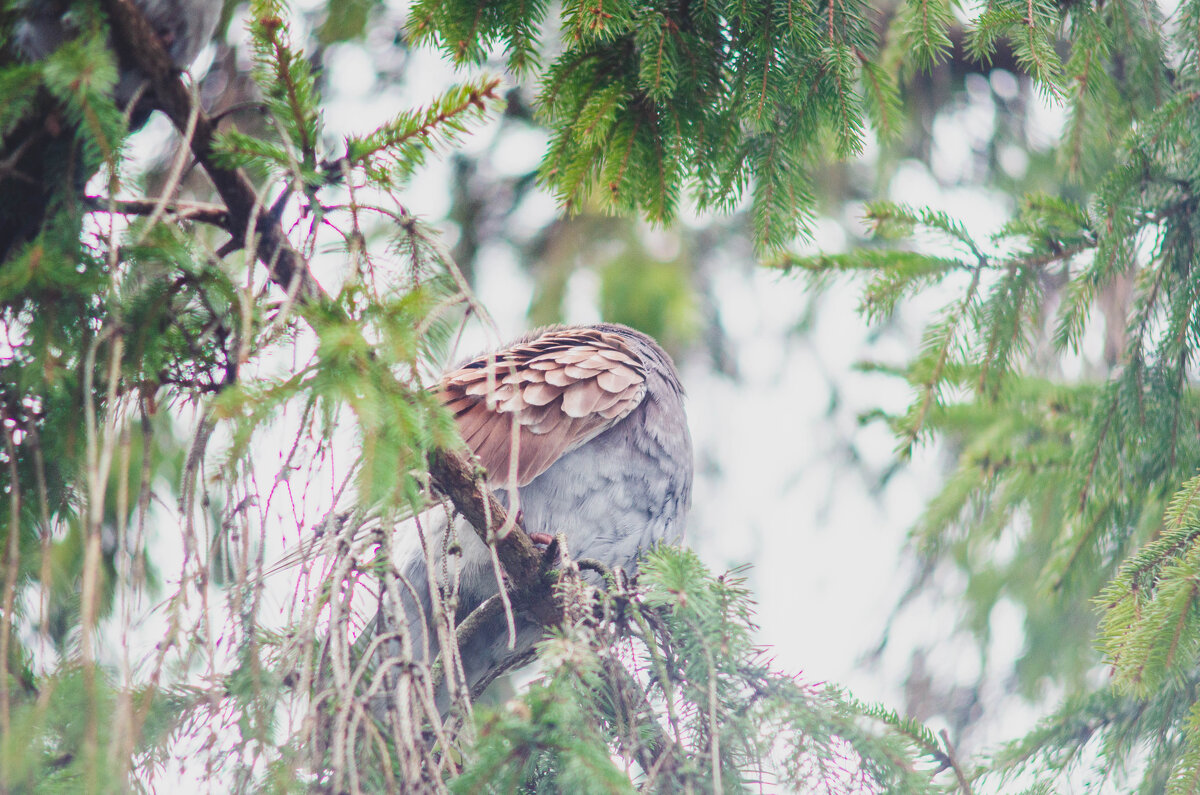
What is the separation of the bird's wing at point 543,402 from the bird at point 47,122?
1.26 m

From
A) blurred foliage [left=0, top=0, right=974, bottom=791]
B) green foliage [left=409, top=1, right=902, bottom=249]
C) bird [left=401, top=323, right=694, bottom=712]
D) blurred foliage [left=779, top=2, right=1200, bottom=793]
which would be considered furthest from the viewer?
bird [left=401, top=323, right=694, bottom=712]

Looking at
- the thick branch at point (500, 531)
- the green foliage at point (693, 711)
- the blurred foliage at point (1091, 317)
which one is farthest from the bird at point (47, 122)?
the blurred foliage at point (1091, 317)

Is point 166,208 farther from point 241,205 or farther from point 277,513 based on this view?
point 277,513

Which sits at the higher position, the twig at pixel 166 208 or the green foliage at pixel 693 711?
the twig at pixel 166 208

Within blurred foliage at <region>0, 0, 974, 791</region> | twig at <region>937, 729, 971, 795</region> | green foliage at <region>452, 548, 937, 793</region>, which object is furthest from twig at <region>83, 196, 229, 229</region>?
twig at <region>937, 729, 971, 795</region>

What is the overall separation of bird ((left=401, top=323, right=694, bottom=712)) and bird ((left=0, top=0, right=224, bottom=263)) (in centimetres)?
131

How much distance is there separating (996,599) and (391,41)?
460 cm

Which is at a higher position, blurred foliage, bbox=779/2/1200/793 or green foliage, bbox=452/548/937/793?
blurred foliage, bbox=779/2/1200/793

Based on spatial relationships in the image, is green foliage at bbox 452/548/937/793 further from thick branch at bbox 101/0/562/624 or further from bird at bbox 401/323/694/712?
bird at bbox 401/323/694/712

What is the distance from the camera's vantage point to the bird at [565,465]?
2676 millimetres

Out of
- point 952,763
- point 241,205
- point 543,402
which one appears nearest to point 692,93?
point 543,402

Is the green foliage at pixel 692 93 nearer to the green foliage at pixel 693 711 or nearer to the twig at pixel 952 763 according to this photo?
the green foliage at pixel 693 711

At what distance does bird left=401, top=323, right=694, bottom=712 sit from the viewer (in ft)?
8.78

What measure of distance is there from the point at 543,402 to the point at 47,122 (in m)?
1.54
